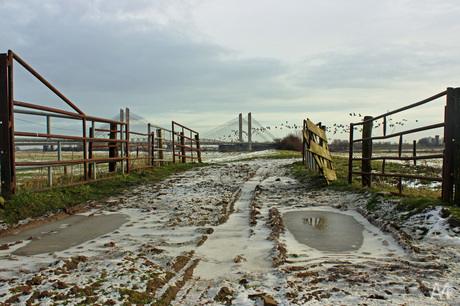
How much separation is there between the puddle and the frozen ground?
12 centimetres

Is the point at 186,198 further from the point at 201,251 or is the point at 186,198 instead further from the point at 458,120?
the point at 458,120

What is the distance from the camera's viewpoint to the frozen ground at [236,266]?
6.77ft

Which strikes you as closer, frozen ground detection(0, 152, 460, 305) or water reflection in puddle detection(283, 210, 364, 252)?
frozen ground detection(0, 152, 460, 305)

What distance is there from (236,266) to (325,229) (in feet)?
5.35

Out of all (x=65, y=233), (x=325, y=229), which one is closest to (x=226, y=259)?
(x=325, y=229)

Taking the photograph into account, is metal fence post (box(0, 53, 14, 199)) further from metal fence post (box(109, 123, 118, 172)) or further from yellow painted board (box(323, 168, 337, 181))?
yellow painted board (box(323, 168, 337, 181))

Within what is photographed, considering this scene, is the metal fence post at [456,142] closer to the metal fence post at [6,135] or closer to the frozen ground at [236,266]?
the frozen ground at [236,266]

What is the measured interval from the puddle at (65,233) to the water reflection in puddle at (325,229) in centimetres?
219

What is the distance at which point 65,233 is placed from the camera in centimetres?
370

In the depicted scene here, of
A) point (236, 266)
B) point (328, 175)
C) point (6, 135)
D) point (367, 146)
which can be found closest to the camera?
point (236, 266)

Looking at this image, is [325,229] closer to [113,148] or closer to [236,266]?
[236,266]

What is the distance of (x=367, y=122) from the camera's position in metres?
6.52

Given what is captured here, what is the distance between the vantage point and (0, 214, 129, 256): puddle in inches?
124

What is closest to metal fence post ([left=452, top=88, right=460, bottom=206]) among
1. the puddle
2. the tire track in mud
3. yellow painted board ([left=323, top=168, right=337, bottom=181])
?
the tire track in mud
